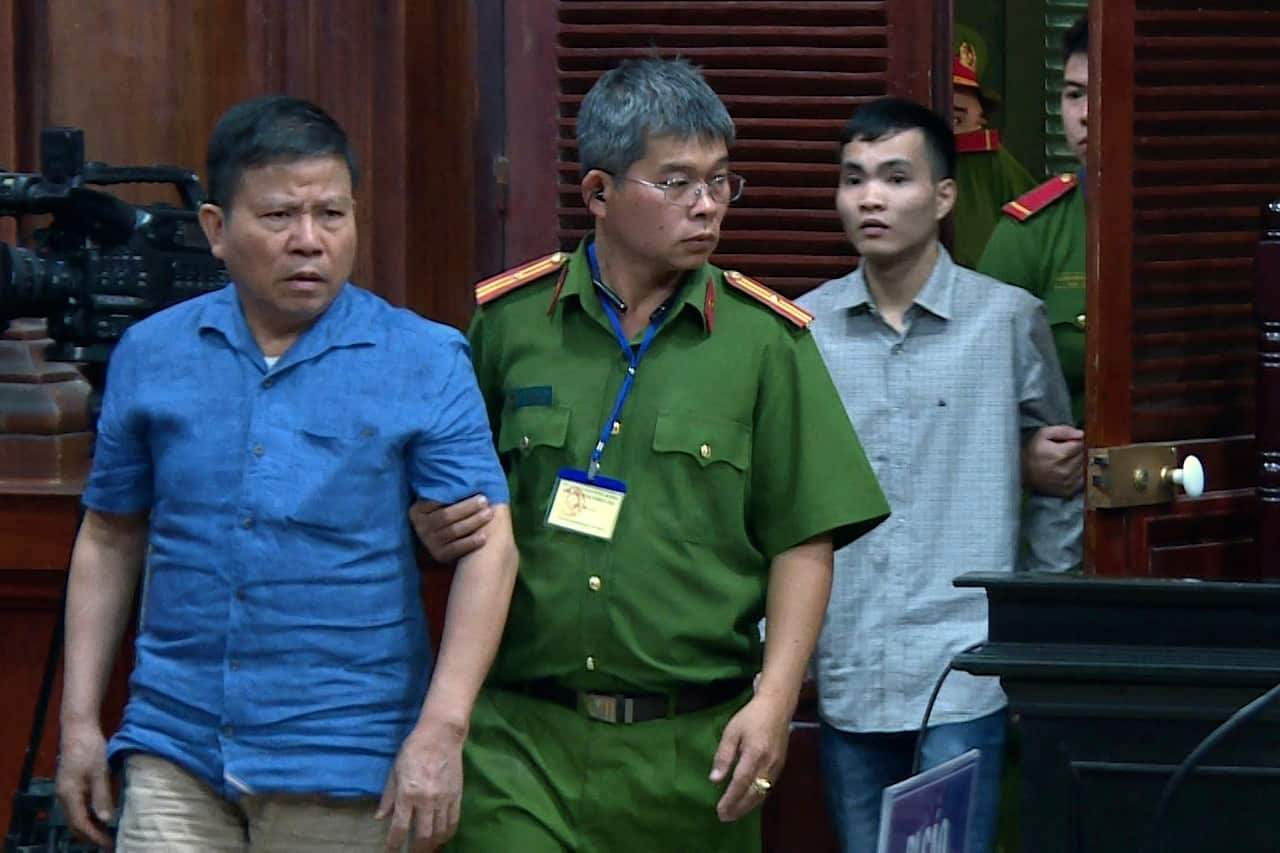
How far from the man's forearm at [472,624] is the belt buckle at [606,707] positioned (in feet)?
0.71

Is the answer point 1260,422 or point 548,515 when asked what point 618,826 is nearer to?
point 548,515

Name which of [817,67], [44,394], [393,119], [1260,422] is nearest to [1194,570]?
[1260,422]

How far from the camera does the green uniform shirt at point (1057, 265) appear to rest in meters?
4.03

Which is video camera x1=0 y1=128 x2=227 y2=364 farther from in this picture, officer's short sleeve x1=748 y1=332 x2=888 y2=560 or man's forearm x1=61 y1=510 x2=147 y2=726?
officer's short sleeve x1=748 y1=332 x2=888 y2=560

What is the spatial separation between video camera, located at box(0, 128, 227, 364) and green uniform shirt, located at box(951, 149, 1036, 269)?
287cm

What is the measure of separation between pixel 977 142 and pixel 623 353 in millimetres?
3075

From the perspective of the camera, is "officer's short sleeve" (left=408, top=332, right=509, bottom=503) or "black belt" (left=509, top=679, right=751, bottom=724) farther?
"black belt" (left=509, top=679, right=751, bottom=724)

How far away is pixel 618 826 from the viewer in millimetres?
2934

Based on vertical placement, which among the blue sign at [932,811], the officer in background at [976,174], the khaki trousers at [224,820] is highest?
the officer in background at [976,174]

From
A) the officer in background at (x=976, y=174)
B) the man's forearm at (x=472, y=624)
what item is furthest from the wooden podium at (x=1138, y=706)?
the officer in background at (x=976, y=174)

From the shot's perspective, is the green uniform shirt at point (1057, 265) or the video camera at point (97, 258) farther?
the green uniform shirt at point (1057, 265)

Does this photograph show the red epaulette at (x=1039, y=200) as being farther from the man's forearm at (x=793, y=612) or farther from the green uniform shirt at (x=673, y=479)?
the man's forearm at (x=793, y=612)

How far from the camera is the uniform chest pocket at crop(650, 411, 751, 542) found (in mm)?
2947

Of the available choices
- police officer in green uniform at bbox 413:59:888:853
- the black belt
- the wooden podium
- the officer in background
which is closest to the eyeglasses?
police officer in green uniform at bbox 413:59:888:853
